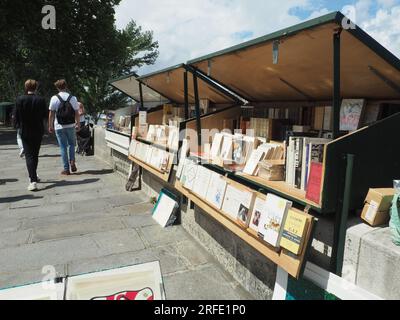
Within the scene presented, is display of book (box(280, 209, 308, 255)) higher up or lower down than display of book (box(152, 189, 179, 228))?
higher up

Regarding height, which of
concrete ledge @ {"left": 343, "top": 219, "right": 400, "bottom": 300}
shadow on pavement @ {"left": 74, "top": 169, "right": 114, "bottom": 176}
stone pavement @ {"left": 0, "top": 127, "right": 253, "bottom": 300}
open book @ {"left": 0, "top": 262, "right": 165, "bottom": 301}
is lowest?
stone pavement @ {"left": 0, "top": 127, "right": 253, "bottom": 300}

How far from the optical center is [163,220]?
15.6 ft

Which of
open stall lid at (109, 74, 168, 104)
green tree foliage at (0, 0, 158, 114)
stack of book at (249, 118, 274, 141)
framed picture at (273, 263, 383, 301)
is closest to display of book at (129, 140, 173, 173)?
stack of book at (249, 118, 274, 141)

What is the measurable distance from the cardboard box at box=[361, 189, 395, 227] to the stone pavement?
54.1 inches

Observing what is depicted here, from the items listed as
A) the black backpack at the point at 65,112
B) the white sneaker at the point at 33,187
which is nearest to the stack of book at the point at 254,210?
the white sneaker at the point at 33,187

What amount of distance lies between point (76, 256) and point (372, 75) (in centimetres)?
337

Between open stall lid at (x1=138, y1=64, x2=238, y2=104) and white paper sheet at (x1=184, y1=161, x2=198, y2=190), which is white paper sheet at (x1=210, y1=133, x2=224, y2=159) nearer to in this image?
white paper sheet at (x1=184, y1=161, x2=198, y2=190)

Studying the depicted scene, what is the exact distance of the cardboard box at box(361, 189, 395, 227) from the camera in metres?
2.11

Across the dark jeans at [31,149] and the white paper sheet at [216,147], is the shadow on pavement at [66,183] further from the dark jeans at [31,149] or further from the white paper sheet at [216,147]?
the white paper sheet at [216,147]

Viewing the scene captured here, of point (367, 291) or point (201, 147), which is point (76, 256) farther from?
point (367, 291)

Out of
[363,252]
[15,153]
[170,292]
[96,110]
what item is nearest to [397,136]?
[363,252]

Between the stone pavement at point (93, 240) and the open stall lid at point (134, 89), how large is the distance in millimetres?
2205

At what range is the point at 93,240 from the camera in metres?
4.20

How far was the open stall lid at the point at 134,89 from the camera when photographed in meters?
7.22
